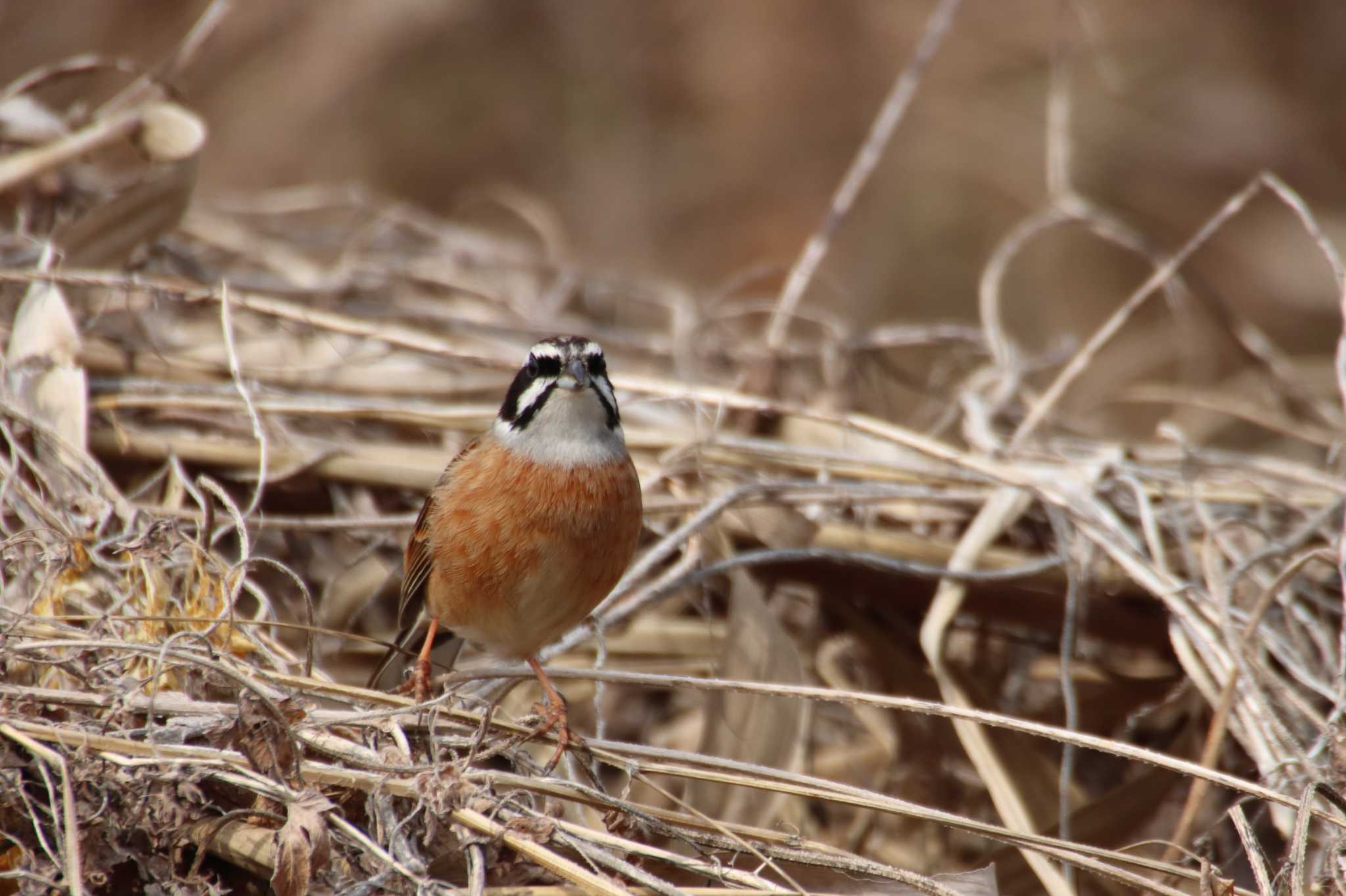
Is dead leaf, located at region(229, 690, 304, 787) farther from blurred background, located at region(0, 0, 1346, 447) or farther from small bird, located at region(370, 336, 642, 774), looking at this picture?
blurred background, located at region(0, 0, 1346, 447)

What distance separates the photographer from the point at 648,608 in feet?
12.0

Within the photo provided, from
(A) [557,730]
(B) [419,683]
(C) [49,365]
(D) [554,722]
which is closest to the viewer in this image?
(D) [554,722]

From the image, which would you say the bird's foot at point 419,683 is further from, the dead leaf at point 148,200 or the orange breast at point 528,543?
the dead leaf at point 148,200

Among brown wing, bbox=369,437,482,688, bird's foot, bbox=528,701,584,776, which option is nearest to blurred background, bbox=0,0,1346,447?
brown wing, bbox=369,437,482,688

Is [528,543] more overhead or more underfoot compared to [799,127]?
more underfoot

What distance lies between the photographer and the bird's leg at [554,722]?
266cm

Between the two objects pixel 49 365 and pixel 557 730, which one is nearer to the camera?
pixel 557 730

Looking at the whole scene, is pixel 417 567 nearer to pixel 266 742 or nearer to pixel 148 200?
pixel 266 742

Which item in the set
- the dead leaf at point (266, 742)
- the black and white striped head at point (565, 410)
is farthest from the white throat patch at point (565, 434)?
the dead leaf at point (266, 742)

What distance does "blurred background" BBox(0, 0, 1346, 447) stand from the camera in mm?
8867

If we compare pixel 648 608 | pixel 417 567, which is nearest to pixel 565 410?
pixel 417 567

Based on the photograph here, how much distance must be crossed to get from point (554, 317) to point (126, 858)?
3.18m

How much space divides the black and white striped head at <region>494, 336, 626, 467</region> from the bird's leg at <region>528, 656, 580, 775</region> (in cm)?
55

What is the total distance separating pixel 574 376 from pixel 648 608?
30.8 inches
